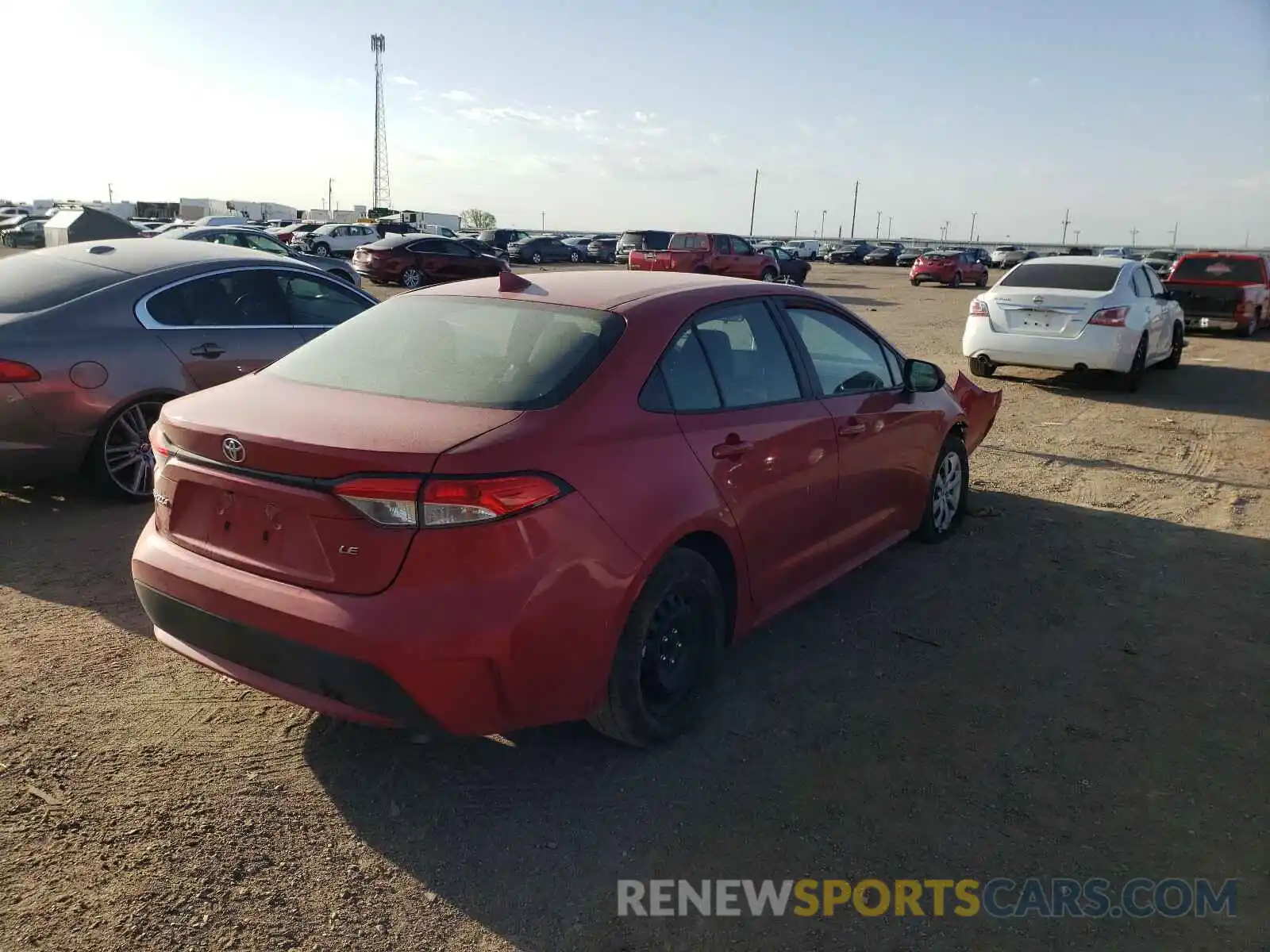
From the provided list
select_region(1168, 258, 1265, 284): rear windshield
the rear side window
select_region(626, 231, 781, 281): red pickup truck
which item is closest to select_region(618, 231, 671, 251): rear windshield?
select_region(626, 231, 781, 281): red pickup truck

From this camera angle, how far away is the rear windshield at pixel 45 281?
569 centimetres

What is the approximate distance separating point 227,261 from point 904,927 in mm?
5880

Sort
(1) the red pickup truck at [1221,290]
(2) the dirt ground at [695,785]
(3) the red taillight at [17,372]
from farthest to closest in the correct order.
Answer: (1) the red pickup truck at [1221,290] < (3) the red taillight at [17,372] < (2) the dirt ground at [695,785]

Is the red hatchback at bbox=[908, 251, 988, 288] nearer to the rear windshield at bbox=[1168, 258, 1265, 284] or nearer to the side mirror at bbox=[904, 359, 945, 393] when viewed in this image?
the rear windshield at bbox=[1168, 258, 1265, 284]

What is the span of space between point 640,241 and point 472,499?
37.5 metres

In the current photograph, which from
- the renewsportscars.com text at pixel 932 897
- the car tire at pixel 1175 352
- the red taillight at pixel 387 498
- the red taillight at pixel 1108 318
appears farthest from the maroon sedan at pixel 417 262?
the renewsportscars.com text at pixel 932 897

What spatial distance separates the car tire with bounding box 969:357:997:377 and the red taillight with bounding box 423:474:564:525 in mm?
10351

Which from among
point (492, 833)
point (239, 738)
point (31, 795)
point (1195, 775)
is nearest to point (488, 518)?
point (492, 833)

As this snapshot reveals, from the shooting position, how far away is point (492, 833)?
9.87 ft

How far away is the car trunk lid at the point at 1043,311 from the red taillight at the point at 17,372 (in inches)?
387

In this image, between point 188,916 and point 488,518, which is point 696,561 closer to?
point 488,518

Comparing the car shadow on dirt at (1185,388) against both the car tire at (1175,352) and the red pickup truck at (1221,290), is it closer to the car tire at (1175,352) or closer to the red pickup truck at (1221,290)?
the car tire at (1175,352)

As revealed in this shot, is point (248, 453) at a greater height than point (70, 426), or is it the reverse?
point (248, 453)

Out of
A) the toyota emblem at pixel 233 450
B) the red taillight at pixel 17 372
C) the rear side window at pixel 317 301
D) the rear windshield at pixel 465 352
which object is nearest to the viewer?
the toyota emblem at pixel 233 450
